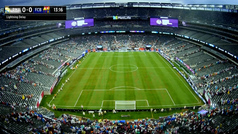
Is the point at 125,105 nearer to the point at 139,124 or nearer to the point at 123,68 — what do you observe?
the point at 139,124

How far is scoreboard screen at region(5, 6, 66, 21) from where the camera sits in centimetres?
2439

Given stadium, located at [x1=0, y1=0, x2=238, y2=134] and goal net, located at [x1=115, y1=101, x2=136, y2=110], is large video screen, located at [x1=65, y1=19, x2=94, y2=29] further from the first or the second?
goal net, located at [x1=115, y1=101, x2=136, y2=110]

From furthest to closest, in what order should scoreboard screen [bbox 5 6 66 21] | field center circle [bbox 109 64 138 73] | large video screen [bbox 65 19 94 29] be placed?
large video screen [bbox 65 19 94 29] → field center circle [bbox 109 64 138 73] → scoreboard screen [bbox 5 6 66 21]

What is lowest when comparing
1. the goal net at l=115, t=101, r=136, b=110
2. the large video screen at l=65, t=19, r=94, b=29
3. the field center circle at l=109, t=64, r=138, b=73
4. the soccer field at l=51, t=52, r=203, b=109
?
the goal net at l=115, t=101, r=136, b=110

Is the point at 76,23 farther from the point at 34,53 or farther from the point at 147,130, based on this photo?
the point at 147,130

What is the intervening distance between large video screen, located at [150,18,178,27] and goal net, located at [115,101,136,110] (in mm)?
59217

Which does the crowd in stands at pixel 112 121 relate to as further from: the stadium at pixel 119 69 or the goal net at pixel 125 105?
the goal net at pixel 125 105

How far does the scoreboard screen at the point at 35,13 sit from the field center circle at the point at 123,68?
34.3 metres

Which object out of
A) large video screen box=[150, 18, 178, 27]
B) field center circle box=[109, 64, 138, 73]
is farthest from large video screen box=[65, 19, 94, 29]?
field center circle box=[109, 64, 138, 73]

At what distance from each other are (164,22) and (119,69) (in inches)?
1640

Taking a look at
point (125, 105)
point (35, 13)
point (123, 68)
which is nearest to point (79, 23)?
point (123, 68)

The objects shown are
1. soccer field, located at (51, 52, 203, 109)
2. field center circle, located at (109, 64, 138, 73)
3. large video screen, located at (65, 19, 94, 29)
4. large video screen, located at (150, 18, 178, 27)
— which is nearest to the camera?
soccer field, located at (51, 52, 203, 109)

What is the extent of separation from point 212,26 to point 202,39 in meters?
6.05

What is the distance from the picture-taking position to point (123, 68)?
2389 inches
